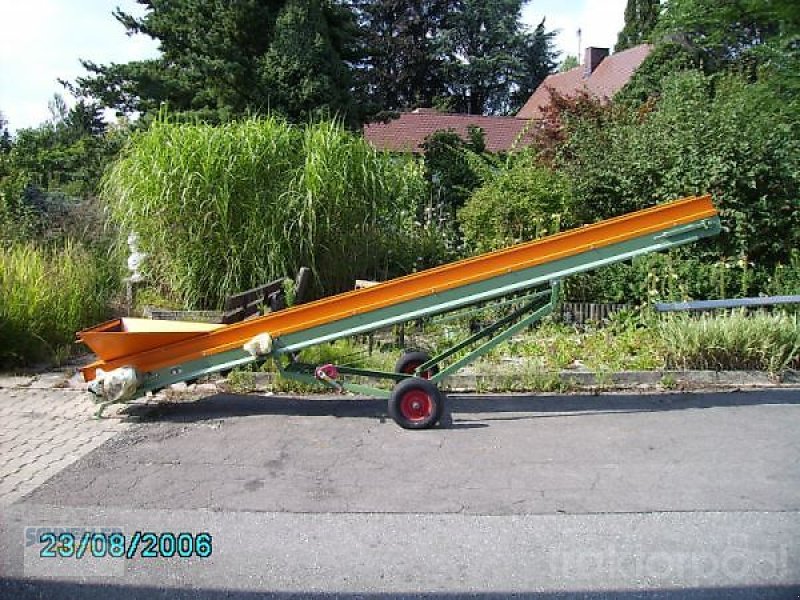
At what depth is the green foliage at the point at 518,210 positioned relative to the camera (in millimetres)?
10094

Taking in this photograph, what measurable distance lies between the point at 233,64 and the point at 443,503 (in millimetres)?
10972

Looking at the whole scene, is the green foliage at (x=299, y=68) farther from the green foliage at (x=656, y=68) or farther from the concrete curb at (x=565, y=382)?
the green foliage at (x=656, y=68)

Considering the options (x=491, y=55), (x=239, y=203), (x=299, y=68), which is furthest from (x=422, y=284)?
(x=491, y=55)

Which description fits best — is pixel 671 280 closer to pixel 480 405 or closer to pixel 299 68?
pixel 480 405

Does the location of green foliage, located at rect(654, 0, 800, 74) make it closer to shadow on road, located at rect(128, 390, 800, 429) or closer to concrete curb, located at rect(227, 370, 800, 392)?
concrete curb, located at rect(227, 370, 800, 392)

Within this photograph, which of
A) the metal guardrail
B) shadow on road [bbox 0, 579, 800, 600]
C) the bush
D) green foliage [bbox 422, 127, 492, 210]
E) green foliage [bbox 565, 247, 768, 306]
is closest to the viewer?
shadow on road [bbox 0, 579, 800, 600]

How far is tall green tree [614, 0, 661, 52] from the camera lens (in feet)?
125

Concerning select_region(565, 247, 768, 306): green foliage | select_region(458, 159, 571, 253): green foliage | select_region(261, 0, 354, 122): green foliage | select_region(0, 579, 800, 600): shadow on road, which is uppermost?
select_region(261, 0, 354, 122): green foliage

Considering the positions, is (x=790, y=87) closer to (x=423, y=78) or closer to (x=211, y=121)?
(x=211, y=121)

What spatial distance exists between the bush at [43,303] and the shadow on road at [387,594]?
505 centimetres

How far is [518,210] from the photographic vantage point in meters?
10.1

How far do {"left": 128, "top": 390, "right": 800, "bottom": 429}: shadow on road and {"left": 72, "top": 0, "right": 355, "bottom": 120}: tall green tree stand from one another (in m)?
7.85

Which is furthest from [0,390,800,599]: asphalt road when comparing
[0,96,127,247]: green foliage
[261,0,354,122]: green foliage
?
[261,0,354,122]: green foliage
